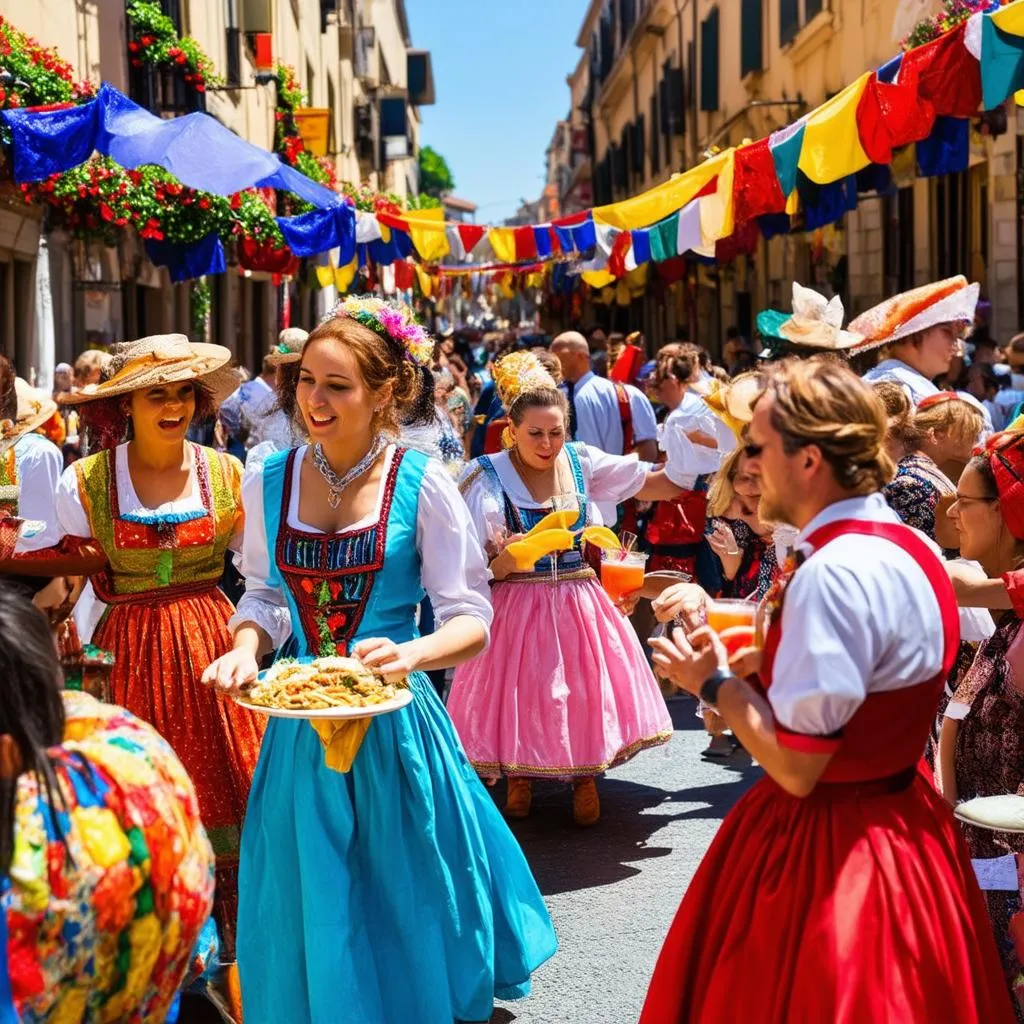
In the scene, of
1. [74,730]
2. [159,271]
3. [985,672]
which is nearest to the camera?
[74,730]

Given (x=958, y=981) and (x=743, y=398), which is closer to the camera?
(x=958, y=981)

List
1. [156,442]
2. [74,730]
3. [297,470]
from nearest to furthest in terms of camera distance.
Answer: [74,730]
[297,470]
[156,442]

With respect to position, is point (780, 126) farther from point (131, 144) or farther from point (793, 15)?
point (131, 144)

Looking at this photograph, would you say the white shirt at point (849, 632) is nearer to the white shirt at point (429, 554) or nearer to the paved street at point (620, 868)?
the white shirt at point (429, 554)

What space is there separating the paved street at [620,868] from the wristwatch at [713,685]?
201 cm

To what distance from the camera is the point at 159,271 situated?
18297mm

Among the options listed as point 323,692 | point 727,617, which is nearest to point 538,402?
point 323,692

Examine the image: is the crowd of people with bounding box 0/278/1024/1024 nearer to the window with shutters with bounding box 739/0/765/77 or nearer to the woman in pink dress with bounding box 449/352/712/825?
the woman in pink dress with bounding box 449/352/712/825

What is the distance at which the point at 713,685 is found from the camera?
8.63 ft

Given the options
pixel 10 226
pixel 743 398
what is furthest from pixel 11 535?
pixel 10 226

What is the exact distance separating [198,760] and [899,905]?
8.10ft

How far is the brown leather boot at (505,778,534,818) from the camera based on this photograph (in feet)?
20.7

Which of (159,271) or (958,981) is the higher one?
(159,271)

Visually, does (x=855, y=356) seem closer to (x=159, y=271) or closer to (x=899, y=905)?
(x=899, y=905)
